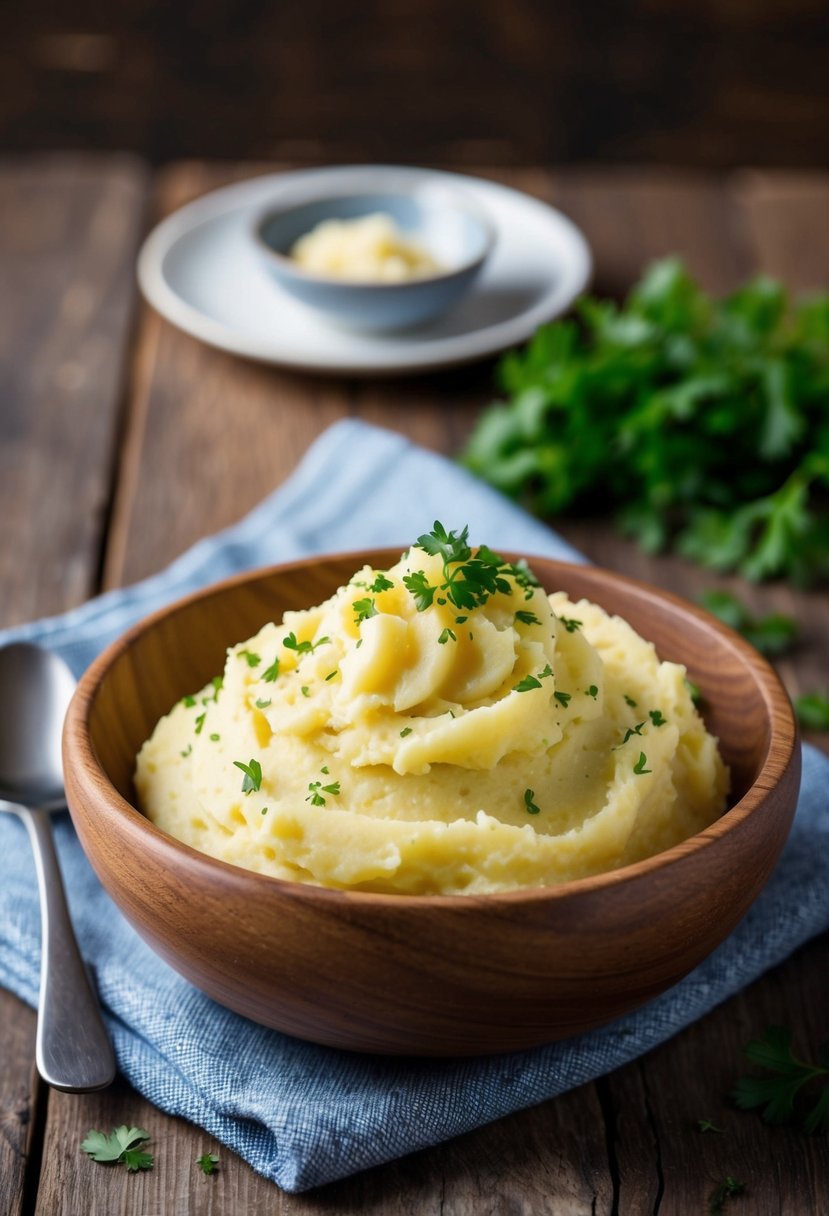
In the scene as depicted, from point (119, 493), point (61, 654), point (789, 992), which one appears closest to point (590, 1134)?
point (789, 992)

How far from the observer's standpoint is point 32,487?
3930 millimetres

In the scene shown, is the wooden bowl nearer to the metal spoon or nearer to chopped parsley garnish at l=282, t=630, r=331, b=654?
the metal spoon

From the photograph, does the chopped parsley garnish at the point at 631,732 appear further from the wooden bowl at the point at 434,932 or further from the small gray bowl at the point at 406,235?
the small gray bowl at the point at 406,235

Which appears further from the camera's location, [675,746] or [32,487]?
[32,487]

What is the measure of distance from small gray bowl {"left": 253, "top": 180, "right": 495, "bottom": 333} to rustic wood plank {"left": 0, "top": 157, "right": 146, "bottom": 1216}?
2.09 ft

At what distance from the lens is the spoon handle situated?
202cm

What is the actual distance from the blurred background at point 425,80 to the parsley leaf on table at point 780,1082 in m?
6.90

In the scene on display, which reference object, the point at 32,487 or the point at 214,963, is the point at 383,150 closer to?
the point at 32,487

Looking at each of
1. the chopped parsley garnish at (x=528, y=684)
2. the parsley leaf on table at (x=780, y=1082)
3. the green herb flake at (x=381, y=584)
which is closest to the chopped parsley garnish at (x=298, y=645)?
the green herb flake at (x=381, y=584)

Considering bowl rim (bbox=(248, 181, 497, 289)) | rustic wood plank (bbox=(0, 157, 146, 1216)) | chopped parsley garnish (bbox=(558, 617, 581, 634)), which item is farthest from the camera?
bowl rim (bbox=(248, 181, 497, 289))

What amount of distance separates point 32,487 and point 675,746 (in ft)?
7.83

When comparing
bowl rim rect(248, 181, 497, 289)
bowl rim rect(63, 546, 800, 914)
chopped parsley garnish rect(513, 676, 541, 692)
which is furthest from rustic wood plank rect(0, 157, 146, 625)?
chopped parsley garnish rect(513, 676, 541, 692)

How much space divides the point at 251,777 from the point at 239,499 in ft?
6.20

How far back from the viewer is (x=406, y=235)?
191 inches
